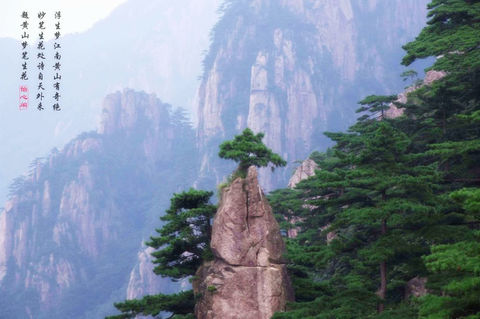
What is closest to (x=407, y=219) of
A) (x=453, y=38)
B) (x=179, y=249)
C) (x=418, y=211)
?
(x=418, y=211)

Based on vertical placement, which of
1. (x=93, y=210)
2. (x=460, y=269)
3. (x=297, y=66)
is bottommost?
(x=460, y=269)

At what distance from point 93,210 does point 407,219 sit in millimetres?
100769

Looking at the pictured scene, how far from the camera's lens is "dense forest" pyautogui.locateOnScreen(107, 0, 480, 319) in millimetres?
8938

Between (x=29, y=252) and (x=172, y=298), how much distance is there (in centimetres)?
8916

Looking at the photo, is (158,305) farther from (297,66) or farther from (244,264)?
(297,66)

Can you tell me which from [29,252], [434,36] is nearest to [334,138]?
[434,36]

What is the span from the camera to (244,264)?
17.4 m

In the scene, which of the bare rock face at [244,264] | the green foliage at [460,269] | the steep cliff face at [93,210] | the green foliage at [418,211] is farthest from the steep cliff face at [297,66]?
the green foliage at [460,269]

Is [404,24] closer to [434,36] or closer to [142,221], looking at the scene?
[142,221]

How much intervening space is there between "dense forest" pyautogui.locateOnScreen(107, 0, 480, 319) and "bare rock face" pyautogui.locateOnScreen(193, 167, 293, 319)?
0.64 metres

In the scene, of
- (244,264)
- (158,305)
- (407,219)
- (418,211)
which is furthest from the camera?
(244,264)

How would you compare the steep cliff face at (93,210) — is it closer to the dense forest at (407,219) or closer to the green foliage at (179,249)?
the green foliage at (179,249)

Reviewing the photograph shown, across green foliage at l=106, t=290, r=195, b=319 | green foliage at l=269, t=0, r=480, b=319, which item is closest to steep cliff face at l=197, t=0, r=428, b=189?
green foliage at l=269, t=0, r=480, b=319

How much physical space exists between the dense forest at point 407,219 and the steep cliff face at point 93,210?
7286cm
